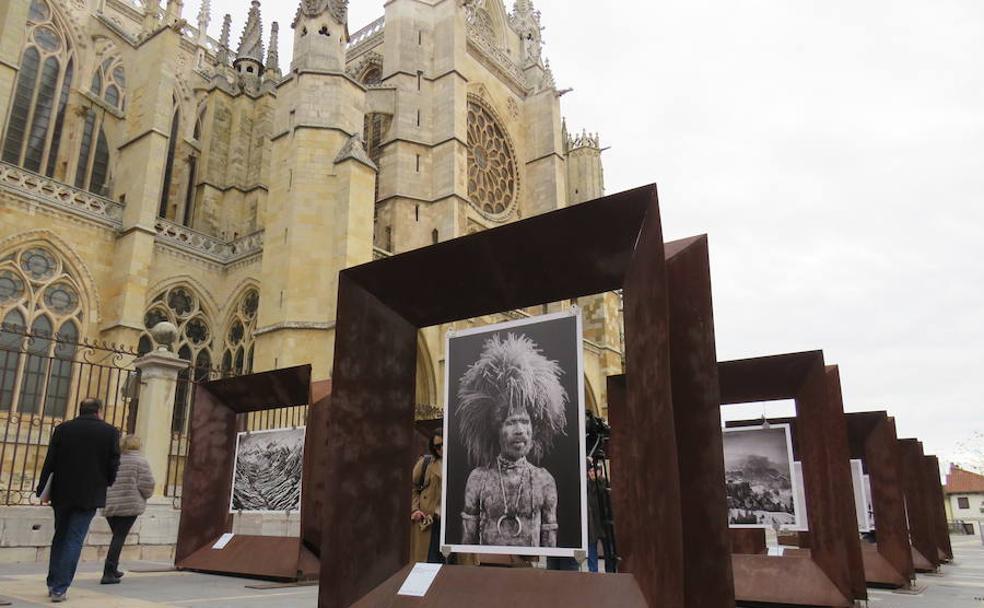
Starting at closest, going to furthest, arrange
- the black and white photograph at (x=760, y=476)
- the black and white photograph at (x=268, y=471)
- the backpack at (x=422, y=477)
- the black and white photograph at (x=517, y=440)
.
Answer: the black and white photograph at (x=517, y=440) → the backpack at (x=422, y=477) → the black and white photograph at (x=760, y=476) → the black and white photograph at (x=268, y=471)

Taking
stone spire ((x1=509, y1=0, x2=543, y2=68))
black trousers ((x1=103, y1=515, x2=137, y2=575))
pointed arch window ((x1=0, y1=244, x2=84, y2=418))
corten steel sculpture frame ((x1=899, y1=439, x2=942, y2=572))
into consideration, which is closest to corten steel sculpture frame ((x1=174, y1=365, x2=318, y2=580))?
black trousers ((x1=103, y1=515, x2=137, y2=575))

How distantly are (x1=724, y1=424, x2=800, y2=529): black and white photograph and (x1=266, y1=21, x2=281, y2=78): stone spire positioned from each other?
66.1 feet

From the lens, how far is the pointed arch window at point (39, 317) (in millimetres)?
13070

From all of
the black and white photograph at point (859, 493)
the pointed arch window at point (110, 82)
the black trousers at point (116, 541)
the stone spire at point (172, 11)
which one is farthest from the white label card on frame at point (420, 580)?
the pointed arch window at point (110, 82)

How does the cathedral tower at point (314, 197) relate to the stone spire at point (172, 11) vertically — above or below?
below

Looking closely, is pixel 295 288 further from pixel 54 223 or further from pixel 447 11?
pixel 447 11

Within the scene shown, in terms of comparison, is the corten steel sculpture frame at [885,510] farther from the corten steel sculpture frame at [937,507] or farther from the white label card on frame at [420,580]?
the corten steel sculpture frame at [937,507]

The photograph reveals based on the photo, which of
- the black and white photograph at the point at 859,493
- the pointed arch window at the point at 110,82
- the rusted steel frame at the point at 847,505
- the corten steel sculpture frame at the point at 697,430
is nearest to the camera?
the corten steel sculpture frame at the point at 697,430

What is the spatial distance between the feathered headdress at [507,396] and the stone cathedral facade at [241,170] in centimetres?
1062

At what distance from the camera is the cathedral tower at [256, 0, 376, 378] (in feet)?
46.0

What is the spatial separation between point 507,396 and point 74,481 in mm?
3433

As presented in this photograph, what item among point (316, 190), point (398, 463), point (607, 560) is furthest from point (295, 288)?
point (398, 463)

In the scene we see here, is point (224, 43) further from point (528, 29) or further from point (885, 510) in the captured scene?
point (885, 510)

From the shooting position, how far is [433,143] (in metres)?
20.5
